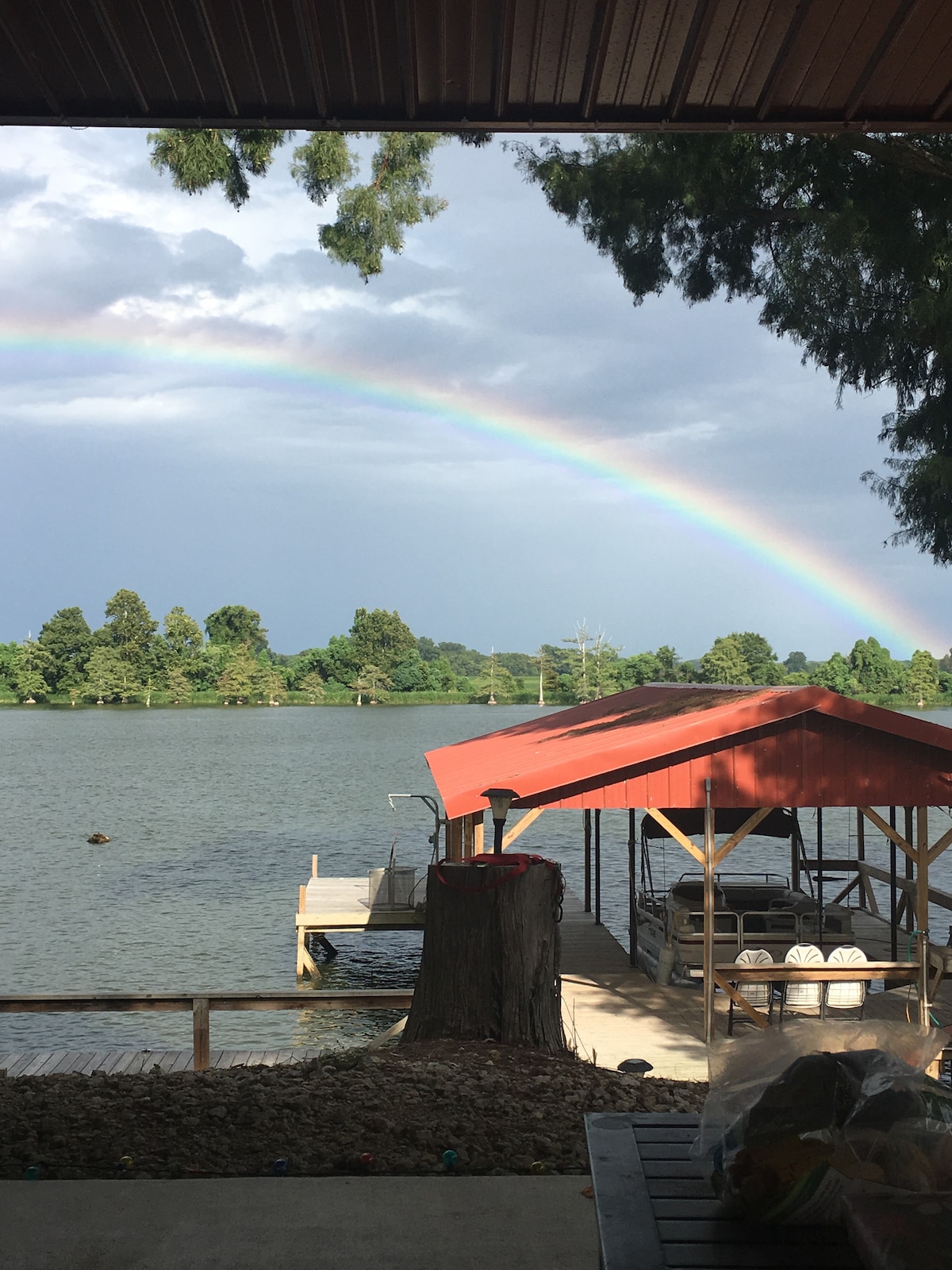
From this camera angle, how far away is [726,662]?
464ft

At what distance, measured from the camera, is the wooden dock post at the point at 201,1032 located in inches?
367

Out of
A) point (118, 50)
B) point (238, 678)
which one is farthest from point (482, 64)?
point (238, 678)

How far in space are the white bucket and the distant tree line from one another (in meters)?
113

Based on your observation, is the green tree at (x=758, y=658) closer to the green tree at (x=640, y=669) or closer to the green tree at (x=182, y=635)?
the green tree at (x=640, y=669)

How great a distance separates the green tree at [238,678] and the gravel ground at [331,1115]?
159m

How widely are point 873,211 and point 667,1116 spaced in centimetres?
1631

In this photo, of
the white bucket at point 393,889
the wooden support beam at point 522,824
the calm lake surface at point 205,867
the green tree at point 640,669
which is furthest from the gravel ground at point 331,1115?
the green tree at point 640,669

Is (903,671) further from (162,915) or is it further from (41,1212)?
(41,1212)

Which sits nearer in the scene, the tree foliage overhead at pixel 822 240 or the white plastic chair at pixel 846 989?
→ the white plastic chair at pixel 846 989

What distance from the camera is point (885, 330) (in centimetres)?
1856

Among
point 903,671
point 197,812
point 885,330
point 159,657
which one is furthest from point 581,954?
point 159,657

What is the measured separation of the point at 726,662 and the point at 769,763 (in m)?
131

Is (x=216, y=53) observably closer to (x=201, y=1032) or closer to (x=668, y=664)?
(x=201, y=1032)

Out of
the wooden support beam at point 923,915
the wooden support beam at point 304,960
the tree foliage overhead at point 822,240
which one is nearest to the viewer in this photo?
the wooden support beam at point 923,915
